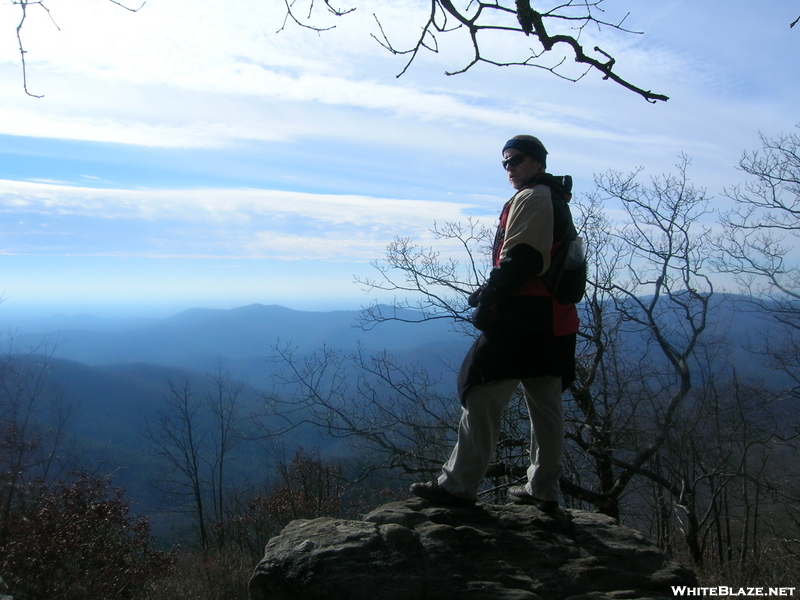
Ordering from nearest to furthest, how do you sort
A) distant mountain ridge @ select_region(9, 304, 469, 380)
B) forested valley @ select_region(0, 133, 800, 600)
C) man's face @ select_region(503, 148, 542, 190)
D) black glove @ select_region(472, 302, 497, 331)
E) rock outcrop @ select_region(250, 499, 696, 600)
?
Result: rock outcrop @ select_region(250, 499, 696, 600)
black glove @ select_region(472, 302, 497, 331)
man's face @ select_region(503, 148, 542, 190)
forested valley @ select_region(0, 133, 800, 600)
distant mountain ridge @ select_region(9, 304, 469, 380)

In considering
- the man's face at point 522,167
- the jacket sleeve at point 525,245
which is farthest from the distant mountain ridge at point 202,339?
the jacket sleeve at point 525,245

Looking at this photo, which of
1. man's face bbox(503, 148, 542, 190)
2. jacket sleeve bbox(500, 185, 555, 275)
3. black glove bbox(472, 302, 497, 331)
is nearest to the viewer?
jacket sleeve bbox(500, 185, 555, 275)

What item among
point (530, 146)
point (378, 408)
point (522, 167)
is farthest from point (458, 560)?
point (378, 408)

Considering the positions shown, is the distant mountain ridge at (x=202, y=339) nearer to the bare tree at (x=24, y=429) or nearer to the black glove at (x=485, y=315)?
the bare tree at (x=24, y=429)

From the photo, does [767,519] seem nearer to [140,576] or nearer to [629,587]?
[629,587]

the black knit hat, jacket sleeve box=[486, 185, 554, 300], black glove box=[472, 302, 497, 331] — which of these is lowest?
black glove box=[472, 302, 497, 331]

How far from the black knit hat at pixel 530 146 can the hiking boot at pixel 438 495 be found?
1977 mm

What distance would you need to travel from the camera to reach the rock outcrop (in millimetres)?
2727

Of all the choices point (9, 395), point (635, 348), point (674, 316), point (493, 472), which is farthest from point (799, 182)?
point (9, 395)

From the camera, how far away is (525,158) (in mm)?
3066

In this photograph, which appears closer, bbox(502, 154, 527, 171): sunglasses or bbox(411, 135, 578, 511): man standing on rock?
bbox(411, 135, 578, 511): man standing on rock

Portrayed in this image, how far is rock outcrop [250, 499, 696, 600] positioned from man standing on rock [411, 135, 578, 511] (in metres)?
0.29

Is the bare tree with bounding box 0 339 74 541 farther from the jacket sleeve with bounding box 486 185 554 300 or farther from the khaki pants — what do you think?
the jacket sleeve with bounding box 486 185 554 300

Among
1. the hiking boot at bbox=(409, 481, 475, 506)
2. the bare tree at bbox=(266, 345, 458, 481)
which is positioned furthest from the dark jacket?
the bare tree at bbox=(266, 345, 458, 481)
